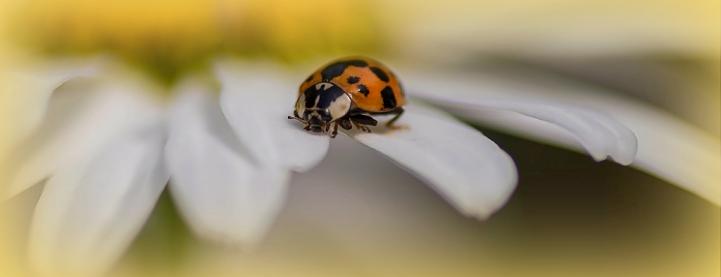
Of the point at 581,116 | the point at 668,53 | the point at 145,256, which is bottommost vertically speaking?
the point at 145,256

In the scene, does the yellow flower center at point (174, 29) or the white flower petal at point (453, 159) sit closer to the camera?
the white flower petal at point (453, 159)

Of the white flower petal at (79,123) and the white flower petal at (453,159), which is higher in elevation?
the white flower petal at (453,159)

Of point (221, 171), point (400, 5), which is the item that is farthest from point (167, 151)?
point (400, 5)

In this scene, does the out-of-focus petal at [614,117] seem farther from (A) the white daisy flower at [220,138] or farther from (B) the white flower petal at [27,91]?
(B) the white flower petal at [27,91]

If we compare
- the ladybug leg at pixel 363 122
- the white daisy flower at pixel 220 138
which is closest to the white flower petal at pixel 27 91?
the white daisy flower at pixel 220 138

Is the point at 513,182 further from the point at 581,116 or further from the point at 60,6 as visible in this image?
the point at 60,6
